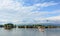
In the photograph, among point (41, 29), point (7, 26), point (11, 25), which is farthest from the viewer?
point (11, 25)

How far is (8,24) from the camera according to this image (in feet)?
528

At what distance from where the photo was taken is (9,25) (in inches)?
6245

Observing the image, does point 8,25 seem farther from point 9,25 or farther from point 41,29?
point 41,29

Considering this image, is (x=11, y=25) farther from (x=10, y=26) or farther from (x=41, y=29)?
(x=41, y=29)

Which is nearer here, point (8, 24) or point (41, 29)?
point (41, 29)

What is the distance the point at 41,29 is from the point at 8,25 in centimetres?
7956

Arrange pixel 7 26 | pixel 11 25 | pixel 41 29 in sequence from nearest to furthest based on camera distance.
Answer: pixel 41 29, pixel 7 26, pixel 11 25

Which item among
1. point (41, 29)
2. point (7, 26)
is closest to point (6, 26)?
point (7, 26)

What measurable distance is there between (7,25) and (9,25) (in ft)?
11.4

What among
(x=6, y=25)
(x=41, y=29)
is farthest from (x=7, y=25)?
(x=41, y=29)

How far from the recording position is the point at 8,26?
15600 cm

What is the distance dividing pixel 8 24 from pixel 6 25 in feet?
17.8

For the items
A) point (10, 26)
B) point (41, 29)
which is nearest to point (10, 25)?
point (10, 26)

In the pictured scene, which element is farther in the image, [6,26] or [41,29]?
[6,26]
